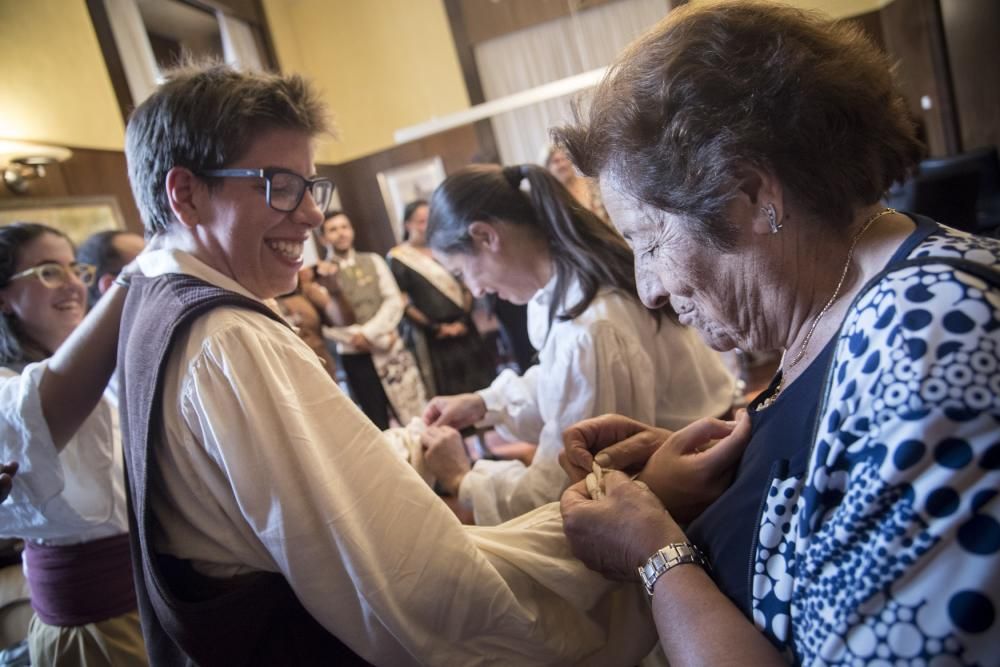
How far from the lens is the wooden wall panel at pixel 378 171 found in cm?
670

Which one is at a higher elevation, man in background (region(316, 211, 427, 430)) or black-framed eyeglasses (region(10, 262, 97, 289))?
black-framed eyeglasses (region(10, 262, 97, 289))

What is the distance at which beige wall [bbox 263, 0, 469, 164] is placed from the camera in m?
6.70

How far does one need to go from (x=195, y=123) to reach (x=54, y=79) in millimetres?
3539

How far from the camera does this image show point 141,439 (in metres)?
0.92

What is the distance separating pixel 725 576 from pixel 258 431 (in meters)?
0.69

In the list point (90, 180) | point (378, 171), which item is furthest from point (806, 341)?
point (378, 171)

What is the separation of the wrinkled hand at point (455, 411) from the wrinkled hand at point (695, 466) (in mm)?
845

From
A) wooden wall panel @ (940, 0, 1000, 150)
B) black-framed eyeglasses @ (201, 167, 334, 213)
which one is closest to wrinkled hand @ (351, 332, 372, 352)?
black-framed eyeglasses @ (201, 167, 334, 213)

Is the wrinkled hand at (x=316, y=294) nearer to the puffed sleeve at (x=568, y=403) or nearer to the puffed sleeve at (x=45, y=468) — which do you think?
the puffed sleeve at (x=45, y=468)

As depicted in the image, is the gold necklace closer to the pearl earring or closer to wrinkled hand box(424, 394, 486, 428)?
the pearl earring

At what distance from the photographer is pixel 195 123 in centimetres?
108

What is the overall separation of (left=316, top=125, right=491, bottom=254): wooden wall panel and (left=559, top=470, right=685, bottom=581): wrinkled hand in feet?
18.9

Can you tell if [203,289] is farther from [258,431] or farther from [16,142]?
[16,142]

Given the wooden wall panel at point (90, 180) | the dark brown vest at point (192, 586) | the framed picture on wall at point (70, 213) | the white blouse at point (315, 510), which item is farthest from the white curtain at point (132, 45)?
the white blouse at point (315, 510)
